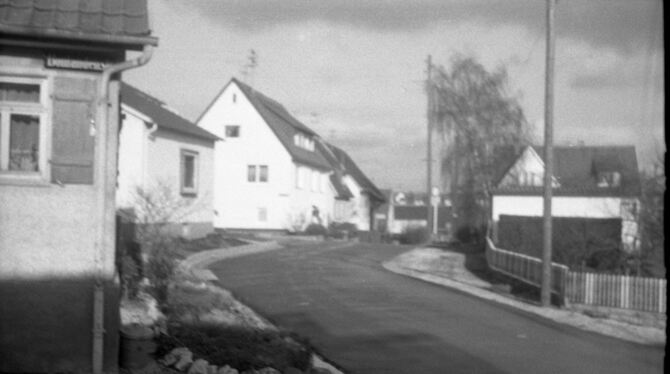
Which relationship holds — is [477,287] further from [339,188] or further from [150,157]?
[339,188]

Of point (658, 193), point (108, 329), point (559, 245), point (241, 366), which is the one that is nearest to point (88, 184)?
point (108, 329)

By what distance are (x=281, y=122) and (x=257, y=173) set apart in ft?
9.33

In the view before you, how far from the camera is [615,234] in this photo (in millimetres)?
19250

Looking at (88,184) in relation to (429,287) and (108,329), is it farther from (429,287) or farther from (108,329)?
(429,287)

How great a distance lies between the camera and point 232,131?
38031 mm

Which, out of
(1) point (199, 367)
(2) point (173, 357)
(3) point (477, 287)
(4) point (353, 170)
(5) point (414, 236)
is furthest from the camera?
(4) point (353, 170)

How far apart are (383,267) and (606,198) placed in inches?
271

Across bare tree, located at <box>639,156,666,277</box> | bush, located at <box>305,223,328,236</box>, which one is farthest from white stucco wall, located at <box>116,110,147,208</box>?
bush, located at <box>305,223,328,236</box>

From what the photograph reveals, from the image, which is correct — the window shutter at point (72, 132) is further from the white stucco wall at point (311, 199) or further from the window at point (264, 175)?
the white stucco wall at point (311, 199)

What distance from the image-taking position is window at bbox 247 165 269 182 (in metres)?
40.3

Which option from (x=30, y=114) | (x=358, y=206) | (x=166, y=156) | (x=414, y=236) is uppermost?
(x=166, y=156)

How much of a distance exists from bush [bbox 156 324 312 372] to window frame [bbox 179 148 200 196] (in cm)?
1513

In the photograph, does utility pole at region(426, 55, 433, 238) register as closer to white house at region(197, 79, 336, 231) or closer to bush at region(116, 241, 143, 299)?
white house at region(197, 79, 336, 231)

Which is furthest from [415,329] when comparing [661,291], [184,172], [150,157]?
[184,172]
